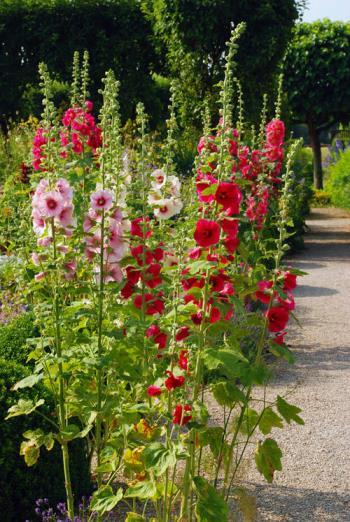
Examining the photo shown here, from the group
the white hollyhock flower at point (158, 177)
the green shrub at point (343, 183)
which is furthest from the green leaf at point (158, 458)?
the green shrub at point (343, 183)

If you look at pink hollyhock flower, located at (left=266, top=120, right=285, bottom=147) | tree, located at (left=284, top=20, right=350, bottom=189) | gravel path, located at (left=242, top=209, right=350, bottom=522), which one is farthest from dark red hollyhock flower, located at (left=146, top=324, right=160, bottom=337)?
tree, located at (left=284, top=20, right=350, bottom=189)

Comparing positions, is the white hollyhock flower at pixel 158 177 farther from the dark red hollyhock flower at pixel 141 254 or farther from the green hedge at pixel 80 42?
the green hedge at pixel 80 42

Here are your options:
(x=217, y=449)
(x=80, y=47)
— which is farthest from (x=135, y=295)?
(x=80, y=47)

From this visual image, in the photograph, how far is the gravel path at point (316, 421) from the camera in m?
3.28

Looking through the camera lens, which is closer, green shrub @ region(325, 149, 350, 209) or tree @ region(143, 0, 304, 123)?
tree @ region(143, 0, 304, 123)

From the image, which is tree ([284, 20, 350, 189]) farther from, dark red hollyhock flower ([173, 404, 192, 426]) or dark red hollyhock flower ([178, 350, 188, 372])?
dark red hollyhock flower ([173, 404, 192, 426])

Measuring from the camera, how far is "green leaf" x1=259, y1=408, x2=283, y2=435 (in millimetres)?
2527

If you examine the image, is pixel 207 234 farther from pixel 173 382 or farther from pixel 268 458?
pixel 268 458

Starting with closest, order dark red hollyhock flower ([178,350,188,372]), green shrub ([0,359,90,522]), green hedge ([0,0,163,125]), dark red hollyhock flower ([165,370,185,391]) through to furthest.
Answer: dark red hollyhock flower ([165,370,185,391])
dark red hollyhock flower ([178,350,188,372])
green shrub ([0,359,90,522])
green hedge ([0,0,163,125])

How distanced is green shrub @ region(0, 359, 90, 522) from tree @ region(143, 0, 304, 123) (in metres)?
8.22

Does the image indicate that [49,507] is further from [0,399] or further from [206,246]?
[206,246]

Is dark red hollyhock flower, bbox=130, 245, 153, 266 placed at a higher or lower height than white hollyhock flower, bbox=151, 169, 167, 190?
lower

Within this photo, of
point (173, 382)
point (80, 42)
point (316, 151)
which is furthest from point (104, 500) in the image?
point (316, 151)

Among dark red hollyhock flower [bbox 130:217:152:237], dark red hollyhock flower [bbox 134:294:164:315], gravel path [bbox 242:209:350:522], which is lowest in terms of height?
gravel path [bbox 242:209:350:522]
